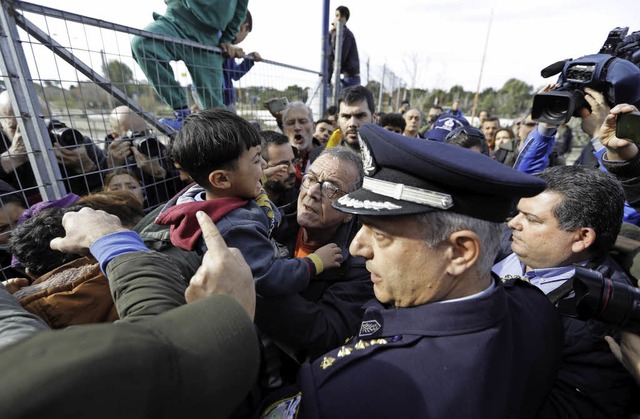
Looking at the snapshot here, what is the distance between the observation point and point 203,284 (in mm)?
883

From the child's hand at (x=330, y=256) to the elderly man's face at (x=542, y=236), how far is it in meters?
1.04

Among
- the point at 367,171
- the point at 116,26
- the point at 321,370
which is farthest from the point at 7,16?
the point at 321,370

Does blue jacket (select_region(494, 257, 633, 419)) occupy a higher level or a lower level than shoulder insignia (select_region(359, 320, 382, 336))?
lower

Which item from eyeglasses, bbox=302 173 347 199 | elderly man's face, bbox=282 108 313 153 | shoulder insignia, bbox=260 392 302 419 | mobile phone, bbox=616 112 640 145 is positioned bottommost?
shoulder insignia, bbox=260 392 302 419

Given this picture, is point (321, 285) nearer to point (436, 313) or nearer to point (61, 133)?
point (436, 313)

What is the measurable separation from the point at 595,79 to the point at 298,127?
110 inches

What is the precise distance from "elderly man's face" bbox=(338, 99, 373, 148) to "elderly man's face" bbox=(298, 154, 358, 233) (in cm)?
194

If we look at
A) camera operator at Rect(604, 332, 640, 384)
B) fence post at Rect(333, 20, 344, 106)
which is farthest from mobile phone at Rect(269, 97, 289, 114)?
camera operator at Rect(604, 332, 640, 384)

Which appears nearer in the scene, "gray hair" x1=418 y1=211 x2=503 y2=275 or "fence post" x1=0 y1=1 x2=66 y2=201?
"gray hair" x1=418 y1=211 x2=503 y2=275

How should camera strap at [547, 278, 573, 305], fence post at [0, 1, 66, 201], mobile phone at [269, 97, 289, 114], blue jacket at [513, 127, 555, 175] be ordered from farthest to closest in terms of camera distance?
mobile phone at [269, 97, 289, 114] → blue jacket at [513, 127, 555, 175] → fence post at [0, 1, 66, 201] → camera strap at [547, 278, 573, 305]

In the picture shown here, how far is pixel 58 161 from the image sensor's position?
2.26 metres

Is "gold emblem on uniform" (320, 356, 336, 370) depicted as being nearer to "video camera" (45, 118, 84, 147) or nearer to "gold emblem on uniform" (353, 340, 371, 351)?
"gold emblem on uniform" (353, 340, 371, 351)

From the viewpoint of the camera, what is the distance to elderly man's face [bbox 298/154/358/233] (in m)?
2.10

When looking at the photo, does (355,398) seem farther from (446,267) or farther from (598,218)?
(598,218)
